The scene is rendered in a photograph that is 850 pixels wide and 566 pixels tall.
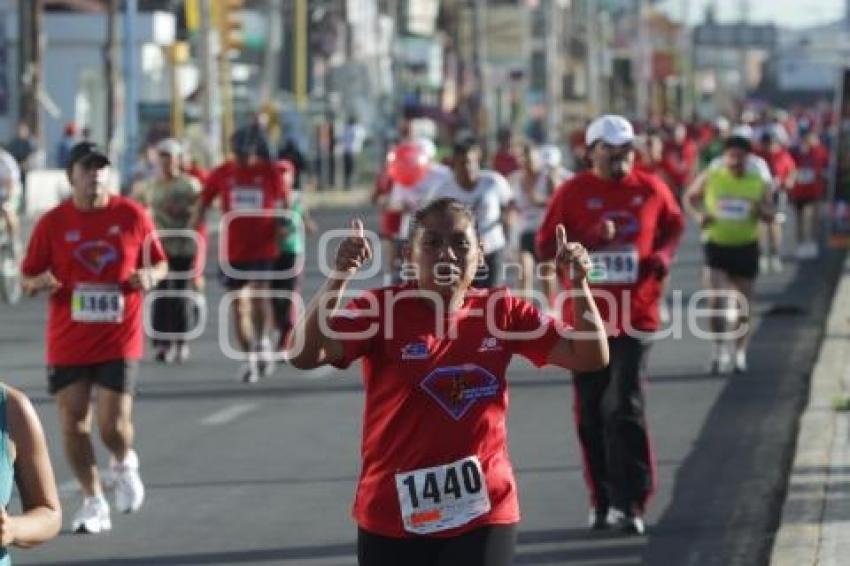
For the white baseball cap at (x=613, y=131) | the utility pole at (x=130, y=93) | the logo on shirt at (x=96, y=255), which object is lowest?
the utility pole at (x=130, y=93)

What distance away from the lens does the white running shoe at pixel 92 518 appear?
11.8m

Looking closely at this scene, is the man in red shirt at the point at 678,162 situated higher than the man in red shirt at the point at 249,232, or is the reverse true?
the man in red shirt at the point at 249,232

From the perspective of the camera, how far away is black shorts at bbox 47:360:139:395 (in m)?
12.2

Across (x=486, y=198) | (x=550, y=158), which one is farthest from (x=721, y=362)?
(x=550, y=158)

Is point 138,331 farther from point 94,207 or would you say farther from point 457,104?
point 457,104

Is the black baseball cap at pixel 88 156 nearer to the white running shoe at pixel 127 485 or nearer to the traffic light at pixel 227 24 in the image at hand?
the white running shoe at pixel 127 485

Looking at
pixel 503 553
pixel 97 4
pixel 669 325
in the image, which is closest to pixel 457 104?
pixel 97 4

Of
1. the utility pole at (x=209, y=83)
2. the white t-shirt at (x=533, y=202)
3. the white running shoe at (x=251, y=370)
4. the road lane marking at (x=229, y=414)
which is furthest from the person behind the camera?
the utility pole at (x=209, y=83)

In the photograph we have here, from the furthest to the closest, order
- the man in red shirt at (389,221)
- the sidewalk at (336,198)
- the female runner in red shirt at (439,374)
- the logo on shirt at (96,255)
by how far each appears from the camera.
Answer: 1. the sidewalk at (336,198)
2. the man in red shirt at (389,221)
3. the logo on shirt at (96,255)
4. the female runner in red shirt at (439,374)

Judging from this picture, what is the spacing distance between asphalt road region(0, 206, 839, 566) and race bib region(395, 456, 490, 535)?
3695mm

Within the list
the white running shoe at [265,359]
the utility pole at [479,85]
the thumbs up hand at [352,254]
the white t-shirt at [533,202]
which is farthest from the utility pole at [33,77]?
the thumbs up hand at [352,254]

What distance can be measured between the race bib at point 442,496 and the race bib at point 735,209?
12.5 m

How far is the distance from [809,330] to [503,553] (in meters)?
16.2

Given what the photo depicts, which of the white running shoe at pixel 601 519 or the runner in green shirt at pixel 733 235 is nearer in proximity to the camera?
the white running shoe at pixel 601 519
